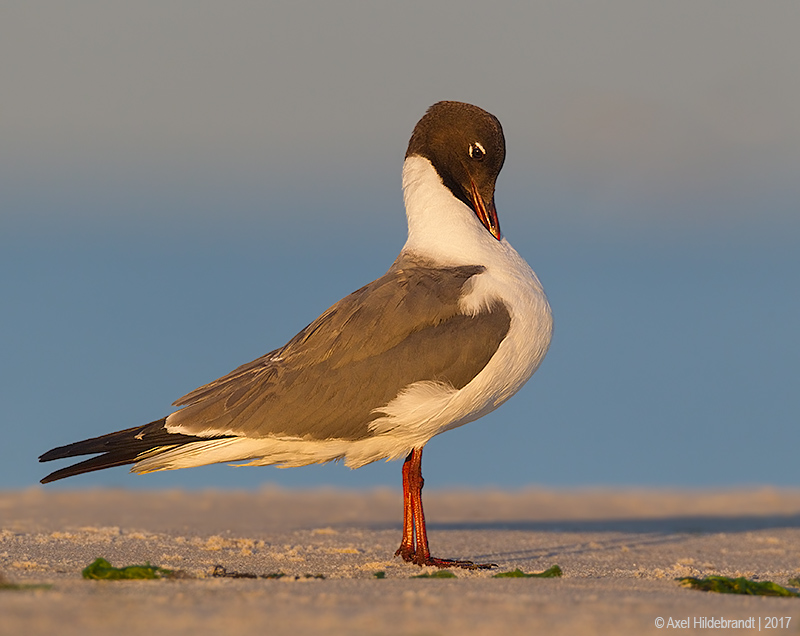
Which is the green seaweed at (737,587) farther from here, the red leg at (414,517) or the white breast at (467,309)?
the white breast at (467,309)

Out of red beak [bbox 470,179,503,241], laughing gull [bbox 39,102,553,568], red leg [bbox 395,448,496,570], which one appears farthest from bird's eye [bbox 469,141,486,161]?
red leg [bbox 395,448,496,570]

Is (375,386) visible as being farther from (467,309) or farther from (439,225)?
(439,225)

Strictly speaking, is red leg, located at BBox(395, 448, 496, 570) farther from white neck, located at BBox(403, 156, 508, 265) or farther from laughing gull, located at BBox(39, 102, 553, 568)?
white neck, located at BBox(403, 156, 508, 265)

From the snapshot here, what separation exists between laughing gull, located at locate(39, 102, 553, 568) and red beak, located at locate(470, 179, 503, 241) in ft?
2.27

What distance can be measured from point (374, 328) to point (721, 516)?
36.1ft

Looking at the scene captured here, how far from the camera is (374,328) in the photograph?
7.12 meters

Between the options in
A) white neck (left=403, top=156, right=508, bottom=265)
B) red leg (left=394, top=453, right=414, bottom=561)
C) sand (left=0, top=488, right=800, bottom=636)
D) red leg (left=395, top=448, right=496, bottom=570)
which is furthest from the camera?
white neck (left=403, top=156, right=508, bottom=265)

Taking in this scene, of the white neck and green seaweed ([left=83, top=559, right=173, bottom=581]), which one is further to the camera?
the white neck

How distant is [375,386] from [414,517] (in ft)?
3.70

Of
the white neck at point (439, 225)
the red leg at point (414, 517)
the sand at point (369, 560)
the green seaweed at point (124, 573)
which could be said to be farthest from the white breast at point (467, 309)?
the green seaweed at point (124, 573)

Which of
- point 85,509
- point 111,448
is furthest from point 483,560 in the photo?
point 85,509

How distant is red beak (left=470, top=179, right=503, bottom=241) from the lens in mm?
8281

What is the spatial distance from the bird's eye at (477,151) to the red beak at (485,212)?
0.72 feet

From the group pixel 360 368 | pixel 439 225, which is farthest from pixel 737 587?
pixel 439 225
